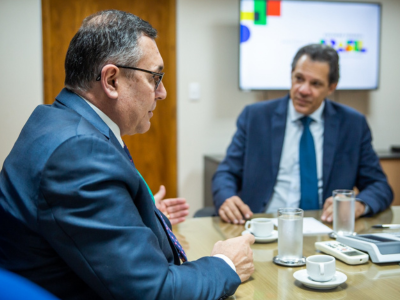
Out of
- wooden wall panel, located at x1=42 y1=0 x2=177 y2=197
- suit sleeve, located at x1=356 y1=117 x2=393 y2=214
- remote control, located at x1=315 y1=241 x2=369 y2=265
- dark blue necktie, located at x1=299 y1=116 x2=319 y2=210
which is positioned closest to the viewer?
remote control, located at x1=315 y1=241 x2=369 y2=265

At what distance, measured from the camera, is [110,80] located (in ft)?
3.39

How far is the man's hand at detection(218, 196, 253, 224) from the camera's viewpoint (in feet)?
5.43

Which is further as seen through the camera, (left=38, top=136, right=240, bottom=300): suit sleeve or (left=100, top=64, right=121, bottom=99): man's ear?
(left=100, top=64, right=121, bottom=99): man's ear

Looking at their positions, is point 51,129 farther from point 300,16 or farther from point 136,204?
point 300,16

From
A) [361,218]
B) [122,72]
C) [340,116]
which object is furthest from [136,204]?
[340,116]

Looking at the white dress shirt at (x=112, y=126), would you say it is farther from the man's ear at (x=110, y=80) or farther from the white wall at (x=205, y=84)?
the white wall at (x=205, y=84)

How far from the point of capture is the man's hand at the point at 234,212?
65.2 inches

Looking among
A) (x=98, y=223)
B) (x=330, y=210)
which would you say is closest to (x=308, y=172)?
(x=330, y=210)

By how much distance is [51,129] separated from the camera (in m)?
0.88

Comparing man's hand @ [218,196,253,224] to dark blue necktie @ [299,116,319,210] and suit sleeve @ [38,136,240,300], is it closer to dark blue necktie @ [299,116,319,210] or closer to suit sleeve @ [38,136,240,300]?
dark blue necktie @ [299,116,319,210]

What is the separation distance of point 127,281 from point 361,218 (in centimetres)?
119

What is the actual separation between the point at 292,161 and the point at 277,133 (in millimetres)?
159

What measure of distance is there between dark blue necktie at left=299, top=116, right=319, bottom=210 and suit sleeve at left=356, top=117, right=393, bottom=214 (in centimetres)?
22

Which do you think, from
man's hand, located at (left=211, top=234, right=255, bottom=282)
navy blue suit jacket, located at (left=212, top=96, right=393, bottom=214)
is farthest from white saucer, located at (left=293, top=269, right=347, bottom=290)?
navy blue suit jacket, located at (left=212, top=96, right=393, bottom=214)
